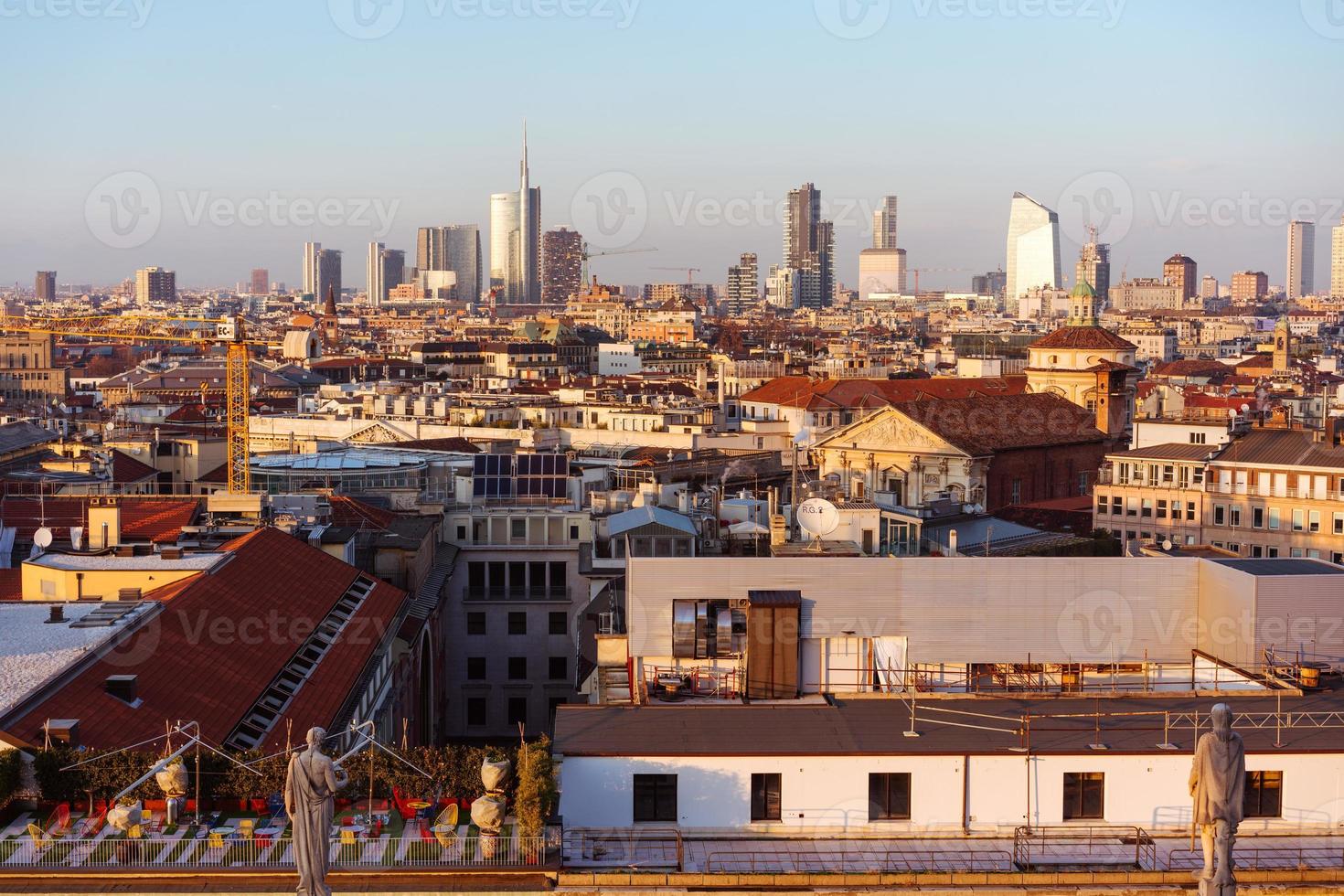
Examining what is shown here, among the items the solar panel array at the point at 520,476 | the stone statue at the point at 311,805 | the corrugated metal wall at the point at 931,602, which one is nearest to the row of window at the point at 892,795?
the corrugated metal wall at the point at 931,602

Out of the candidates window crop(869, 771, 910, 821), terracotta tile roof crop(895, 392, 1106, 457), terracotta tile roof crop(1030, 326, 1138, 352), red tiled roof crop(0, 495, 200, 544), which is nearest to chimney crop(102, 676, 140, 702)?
window crop(869, 771, 910, 821)

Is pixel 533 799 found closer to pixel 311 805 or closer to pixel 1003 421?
pixel 311 805

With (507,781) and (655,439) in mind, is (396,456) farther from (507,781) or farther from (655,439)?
(507,781)

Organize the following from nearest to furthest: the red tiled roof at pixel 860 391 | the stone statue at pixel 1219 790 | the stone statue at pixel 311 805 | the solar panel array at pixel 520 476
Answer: the stone statue at pixel 311 805 → the stone statue at pixel 1219 790 → the solar panel array at pixel 520 476 → the red tiled roof at pixel 860 391

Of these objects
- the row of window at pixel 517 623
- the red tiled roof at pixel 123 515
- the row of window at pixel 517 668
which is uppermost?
the red tiled roof at pixel 123 515

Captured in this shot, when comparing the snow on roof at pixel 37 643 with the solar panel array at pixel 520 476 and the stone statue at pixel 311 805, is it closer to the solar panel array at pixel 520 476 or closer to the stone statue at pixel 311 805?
the stone statue at pixel 311 805

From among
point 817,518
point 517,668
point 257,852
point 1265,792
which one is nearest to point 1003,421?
point 517,668

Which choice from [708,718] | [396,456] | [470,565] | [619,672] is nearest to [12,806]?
[708,718]
